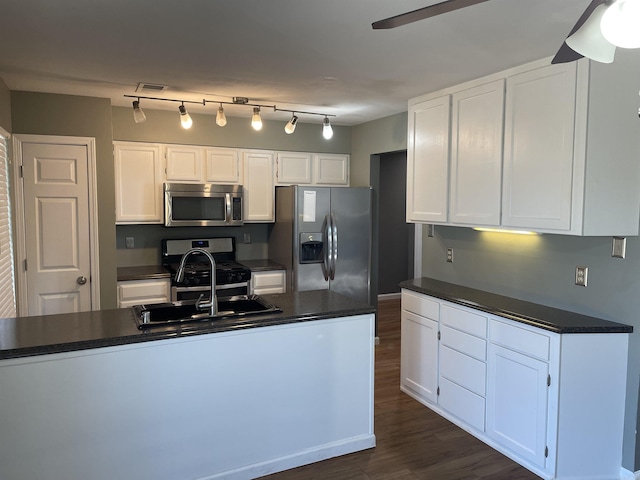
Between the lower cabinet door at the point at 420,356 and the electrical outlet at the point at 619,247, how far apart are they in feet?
4.16

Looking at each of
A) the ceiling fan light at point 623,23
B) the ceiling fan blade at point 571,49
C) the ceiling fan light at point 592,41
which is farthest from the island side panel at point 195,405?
the ceiling fan light at point 623,23

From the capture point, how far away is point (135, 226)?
476 cm

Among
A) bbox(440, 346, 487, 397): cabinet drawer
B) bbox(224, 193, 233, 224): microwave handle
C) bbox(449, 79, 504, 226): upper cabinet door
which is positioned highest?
bbox(449, 79, 504, 226): upper cabinet door

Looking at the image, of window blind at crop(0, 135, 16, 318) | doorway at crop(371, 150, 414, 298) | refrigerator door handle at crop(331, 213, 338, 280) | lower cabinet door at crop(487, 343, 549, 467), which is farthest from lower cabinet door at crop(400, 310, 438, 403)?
doorway at crop(371, 150, 414, 298)

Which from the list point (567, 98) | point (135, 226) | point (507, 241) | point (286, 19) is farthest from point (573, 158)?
point (135, 226)

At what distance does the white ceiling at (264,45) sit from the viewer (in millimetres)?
2086

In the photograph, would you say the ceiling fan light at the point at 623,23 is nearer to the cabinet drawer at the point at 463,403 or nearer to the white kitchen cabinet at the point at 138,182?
the cabinet drawer at the point at 463,403

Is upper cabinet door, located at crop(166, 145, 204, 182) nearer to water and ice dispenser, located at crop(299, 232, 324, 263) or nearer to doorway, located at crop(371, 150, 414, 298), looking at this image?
water and ice dispenser, located at crop(299, 232, 324, 263)

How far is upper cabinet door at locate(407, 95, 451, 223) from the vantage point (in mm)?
3523

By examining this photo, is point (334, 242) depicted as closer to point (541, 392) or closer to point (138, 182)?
point (138, 182)

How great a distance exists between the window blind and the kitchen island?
42.7 inches

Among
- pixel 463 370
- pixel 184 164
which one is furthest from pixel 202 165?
pixel 463 370

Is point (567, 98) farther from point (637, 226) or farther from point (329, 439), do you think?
point (329, 439)

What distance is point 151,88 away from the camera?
358cm
